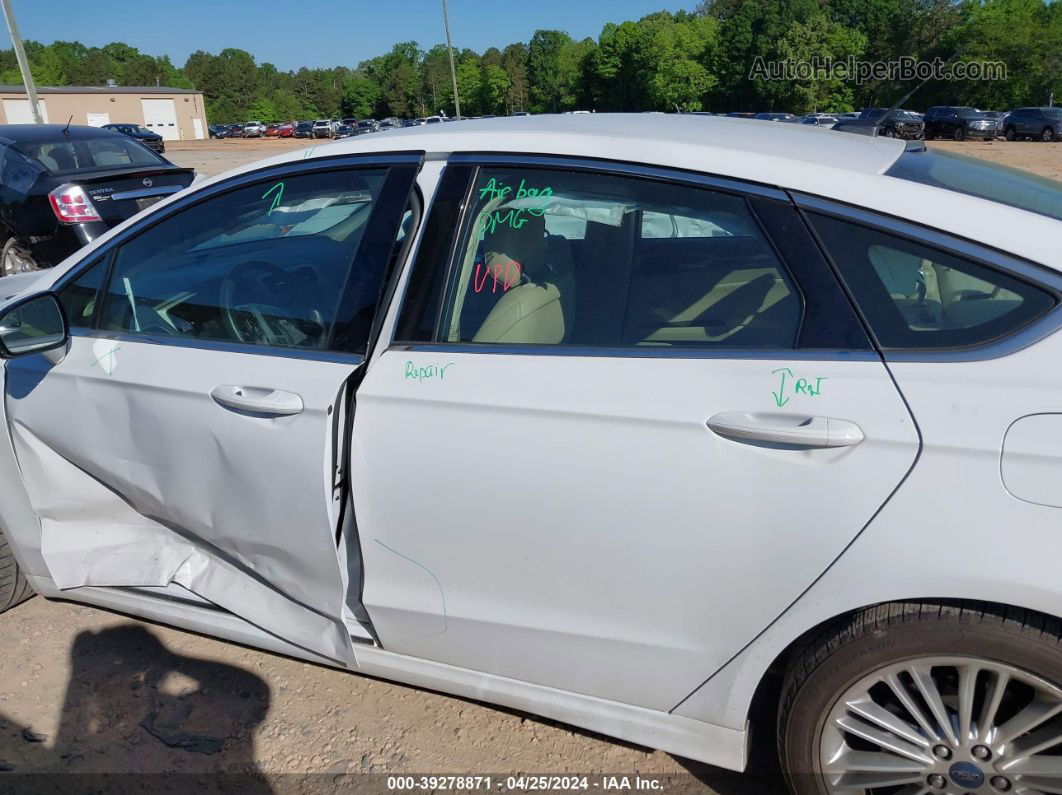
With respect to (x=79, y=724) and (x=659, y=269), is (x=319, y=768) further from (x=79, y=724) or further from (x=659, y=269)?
(x=659, y=269)

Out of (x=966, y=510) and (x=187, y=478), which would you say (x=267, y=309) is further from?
(x=966, y=510)

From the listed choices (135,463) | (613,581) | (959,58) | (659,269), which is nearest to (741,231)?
(659,269)

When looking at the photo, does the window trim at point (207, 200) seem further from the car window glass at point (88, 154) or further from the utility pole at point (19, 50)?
the utility pole at point (19, 50)

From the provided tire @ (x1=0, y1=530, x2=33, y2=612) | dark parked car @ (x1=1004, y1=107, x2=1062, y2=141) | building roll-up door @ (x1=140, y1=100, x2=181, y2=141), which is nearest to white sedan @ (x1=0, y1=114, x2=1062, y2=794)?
tire @ (x1=0, y1=530, x2=33, y2=612)

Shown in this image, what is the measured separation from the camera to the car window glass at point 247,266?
2369 mm

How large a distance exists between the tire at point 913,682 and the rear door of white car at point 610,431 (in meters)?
0.17

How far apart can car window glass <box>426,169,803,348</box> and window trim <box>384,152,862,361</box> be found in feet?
0.06

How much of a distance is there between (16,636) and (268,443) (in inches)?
65.4

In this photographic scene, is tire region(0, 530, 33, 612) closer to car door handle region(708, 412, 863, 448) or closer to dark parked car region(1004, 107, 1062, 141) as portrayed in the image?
car door handle region(708, 412, 863, 448)

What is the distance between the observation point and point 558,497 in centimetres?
187

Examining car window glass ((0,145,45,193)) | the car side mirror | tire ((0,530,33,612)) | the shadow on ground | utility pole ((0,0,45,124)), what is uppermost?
utility pole ((0,0,45,124))

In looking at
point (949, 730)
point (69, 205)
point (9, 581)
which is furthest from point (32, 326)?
point (69, 205)

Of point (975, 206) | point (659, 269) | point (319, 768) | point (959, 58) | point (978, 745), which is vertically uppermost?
point (959, 58)

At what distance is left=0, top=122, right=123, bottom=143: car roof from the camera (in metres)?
8.27
